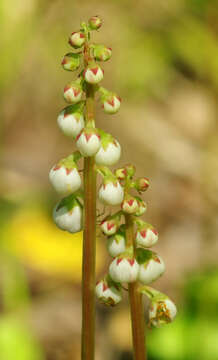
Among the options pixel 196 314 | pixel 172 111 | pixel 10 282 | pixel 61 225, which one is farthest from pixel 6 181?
pixel 61 225

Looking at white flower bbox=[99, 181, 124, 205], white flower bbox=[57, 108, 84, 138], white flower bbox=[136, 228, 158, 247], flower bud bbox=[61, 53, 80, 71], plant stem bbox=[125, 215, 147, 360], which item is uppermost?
flower bud bbox=[61, 53, 80, 71]

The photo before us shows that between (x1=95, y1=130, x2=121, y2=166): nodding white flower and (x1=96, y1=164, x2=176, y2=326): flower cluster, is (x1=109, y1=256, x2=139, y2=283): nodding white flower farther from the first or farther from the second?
(x1=95, y1=130, x2=121, y2=166): nodding white flower

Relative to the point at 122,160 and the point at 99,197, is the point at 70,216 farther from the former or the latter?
the point at 122,160

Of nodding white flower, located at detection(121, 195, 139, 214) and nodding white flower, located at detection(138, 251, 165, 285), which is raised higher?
nodding white flower, located at detection(121, 195, 139, 214)

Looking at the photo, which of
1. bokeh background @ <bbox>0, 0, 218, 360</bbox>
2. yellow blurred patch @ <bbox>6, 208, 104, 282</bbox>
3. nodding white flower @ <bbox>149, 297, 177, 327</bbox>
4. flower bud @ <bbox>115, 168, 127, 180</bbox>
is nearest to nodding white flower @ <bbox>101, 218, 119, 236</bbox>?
flower bud @ <bbox>115, 168, 127, 180</bbox>

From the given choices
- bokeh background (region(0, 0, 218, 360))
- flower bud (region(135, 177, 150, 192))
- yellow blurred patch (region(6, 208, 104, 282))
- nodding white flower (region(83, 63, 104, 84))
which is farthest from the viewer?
yellow blurred patch (region(6, 208, 104, 282))

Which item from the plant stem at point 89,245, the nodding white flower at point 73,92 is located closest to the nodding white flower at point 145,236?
the plant stem at point 89,245

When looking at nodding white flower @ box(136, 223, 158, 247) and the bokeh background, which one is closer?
nodding white flower @ box(136, 223, 158, 247)
